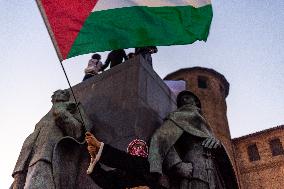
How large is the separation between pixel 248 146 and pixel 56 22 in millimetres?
26224

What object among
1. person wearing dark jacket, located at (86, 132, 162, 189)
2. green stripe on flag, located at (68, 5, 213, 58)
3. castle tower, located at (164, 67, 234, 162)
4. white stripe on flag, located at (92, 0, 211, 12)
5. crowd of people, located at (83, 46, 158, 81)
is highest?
castle tower, located at (164, 67, 234, 162)

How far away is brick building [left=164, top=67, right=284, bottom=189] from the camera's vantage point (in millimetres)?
26750

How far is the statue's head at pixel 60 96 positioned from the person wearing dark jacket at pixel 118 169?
49.7 inches

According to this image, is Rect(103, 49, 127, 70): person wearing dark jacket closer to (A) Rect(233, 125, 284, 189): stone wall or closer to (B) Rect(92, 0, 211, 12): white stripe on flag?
(B) Rect(92, 0, 211, 12): white stripe on flag

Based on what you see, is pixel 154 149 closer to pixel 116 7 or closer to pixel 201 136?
pixel 201 136

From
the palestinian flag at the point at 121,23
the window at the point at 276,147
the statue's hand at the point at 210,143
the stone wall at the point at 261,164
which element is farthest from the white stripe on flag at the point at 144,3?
the window at the point at 276,147

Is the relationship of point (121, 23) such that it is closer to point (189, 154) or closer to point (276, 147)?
point (189, 154)

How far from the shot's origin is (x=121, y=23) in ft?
15.0

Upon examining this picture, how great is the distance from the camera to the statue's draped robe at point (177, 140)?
3799 millimetres

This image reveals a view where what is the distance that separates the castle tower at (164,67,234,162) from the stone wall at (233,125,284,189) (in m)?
1.12

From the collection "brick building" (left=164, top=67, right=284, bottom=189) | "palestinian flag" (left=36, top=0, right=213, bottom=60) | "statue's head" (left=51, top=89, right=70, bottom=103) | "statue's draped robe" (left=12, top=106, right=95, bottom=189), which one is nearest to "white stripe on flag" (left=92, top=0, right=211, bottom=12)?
"palestinian flag" (left=36, top=0, right=213, bottom=60)

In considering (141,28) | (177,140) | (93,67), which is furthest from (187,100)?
(93,67)

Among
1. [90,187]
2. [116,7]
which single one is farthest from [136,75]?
[90,187]

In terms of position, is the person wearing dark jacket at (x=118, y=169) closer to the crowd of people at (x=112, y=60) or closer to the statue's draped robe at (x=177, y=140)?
the statue's draped robe at (x=177, y=140)
